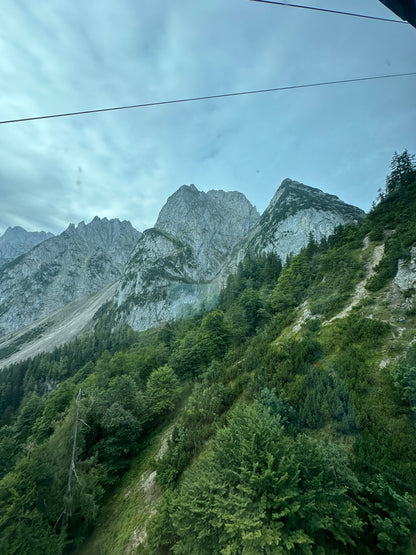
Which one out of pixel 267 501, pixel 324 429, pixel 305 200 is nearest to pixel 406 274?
pixel 324 429

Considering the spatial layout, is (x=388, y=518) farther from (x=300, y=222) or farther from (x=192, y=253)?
(x=192, y=253)

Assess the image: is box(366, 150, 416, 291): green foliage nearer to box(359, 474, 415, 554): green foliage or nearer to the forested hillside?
the forested hillside

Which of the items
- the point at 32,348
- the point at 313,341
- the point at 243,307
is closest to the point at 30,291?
the point at 32,348

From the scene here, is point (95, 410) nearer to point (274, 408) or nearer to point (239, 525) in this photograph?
point (274, 408)

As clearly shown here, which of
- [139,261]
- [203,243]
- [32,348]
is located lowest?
[32,348]

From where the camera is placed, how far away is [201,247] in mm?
177375

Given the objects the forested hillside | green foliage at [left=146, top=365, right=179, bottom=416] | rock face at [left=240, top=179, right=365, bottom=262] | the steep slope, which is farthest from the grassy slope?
the steep slope

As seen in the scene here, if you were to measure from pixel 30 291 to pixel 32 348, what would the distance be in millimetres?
118189

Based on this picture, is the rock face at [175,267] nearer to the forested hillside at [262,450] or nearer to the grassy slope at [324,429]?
the forested hillside at [262,450]

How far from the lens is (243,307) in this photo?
32.0m

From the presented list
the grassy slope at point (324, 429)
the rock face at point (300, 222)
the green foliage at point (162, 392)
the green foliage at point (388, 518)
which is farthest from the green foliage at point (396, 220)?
the rock face at point (300, 222)

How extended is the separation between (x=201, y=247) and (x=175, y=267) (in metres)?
39.5

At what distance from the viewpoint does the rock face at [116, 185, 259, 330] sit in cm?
11756

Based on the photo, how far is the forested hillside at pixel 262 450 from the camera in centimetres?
616
